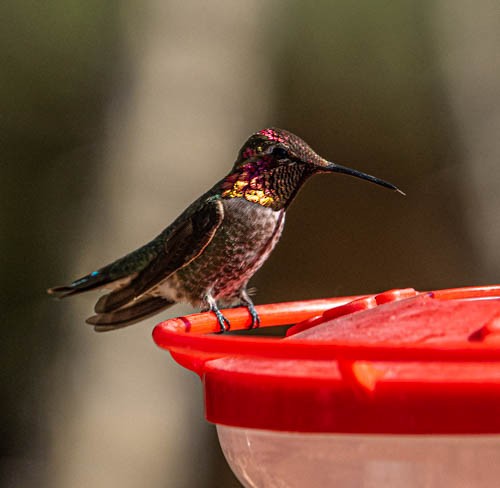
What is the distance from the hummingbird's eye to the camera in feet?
11.9

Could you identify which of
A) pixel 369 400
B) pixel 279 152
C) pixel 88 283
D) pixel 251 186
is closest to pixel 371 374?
pixel 369 400

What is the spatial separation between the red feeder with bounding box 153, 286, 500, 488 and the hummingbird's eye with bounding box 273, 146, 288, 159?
1920mm

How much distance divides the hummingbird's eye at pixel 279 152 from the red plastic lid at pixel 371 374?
187 centimetres

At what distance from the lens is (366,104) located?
827cm

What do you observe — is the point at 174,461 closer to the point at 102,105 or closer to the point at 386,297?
the point at 102,105

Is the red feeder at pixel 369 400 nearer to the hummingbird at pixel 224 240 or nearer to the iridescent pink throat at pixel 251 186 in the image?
the hummingbird at pixel 224 240

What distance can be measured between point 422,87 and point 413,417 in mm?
7349

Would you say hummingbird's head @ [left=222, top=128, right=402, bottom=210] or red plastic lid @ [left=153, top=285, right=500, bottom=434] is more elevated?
hummingbird's head @ [left=222, top=128, right=402, bottom=210]

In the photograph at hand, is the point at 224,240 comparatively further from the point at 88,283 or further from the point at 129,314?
the point at 88,283

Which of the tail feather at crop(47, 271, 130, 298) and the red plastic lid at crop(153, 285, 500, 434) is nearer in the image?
the red plastic lid at crop(153, 285, 500, 434)

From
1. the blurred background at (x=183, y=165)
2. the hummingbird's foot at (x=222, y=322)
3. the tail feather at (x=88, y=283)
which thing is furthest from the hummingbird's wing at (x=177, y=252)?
the blurred background at (x=183, y=165)

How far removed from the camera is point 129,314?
13.0 feet

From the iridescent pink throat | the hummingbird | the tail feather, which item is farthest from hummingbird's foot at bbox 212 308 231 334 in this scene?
the tail feather

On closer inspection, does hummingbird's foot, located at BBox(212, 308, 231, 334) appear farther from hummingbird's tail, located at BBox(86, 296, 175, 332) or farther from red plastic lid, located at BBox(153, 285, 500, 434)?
hummingbird's tail, located at BBox(86, 296, 175, 332)
